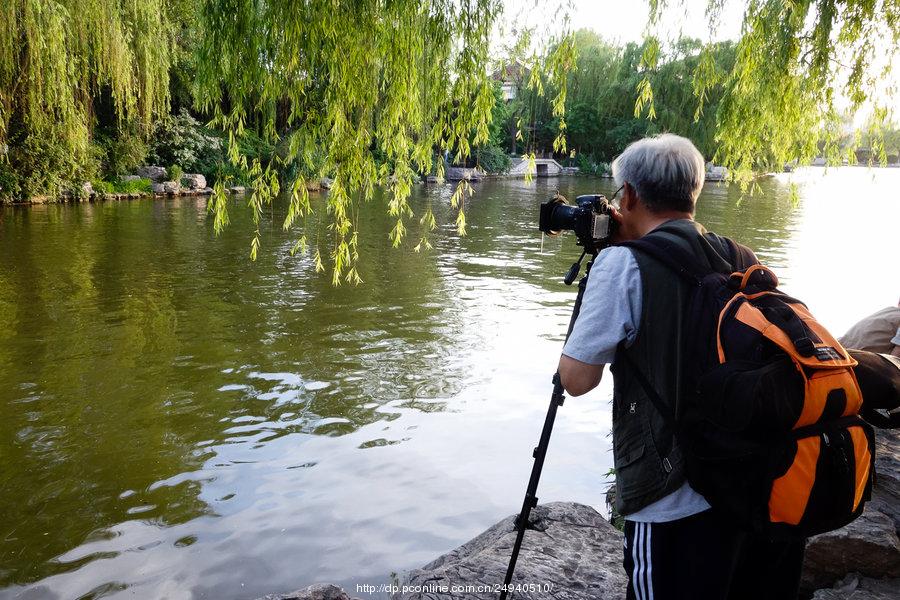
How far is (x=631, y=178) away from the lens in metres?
1.90

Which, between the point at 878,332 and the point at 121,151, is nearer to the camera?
the point at 878,332

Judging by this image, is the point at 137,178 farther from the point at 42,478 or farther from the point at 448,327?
the point at 42,478

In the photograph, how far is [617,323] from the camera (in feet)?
5.68

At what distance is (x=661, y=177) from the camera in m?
1.85

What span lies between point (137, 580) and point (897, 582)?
147 inches

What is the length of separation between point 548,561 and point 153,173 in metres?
26.6

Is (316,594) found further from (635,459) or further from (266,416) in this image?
(266,416)

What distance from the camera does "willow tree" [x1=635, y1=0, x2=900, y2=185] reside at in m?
4.15

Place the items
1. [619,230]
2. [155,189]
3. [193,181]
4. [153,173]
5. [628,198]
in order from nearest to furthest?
[628,198]
[619,230]
[155,189]
[153,173]
[193,181]

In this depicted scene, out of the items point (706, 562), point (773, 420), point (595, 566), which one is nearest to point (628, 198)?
point (773, 420)

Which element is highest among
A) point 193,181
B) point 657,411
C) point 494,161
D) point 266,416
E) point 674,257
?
point 494,161

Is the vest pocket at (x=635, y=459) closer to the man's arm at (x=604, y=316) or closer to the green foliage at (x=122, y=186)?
the man's arm at (x=604, y=316)

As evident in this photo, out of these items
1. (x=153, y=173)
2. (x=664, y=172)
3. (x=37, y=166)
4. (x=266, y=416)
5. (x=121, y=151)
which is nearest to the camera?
(x=664, y=172)

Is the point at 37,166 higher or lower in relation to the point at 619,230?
higher
